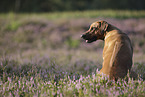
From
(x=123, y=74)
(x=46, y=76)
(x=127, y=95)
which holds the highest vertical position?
(x=123, y=74)

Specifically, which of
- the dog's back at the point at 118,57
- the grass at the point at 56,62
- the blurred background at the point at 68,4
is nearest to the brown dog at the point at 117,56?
the dog's back at the point at 118,57

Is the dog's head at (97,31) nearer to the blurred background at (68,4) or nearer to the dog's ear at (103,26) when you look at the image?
the dog's ear at (103,26)

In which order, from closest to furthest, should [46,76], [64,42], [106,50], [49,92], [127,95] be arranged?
1. [127,95]
2. [49,92]
3. [106,50]
4. [46,76]
5. [64,42]

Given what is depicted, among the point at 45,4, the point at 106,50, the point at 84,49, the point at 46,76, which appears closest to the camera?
the point at 106,50

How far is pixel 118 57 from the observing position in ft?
7.68

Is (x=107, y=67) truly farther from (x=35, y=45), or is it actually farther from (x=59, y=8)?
(x=59, y=8)

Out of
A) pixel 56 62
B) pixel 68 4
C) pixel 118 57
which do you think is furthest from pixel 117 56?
pixel 68 4

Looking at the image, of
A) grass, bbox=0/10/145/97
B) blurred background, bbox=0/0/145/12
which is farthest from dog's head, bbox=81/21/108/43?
blurred background, bbox=0/0/145/12

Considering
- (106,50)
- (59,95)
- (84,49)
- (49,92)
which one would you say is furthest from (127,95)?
(84,49)

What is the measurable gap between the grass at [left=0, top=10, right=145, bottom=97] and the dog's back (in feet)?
Answer: 0.48

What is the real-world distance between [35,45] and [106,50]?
289 inches

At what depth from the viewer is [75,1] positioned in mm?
30547

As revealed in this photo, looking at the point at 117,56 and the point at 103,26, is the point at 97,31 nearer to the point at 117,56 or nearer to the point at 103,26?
the point at 103,26

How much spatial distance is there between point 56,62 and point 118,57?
241 cm
